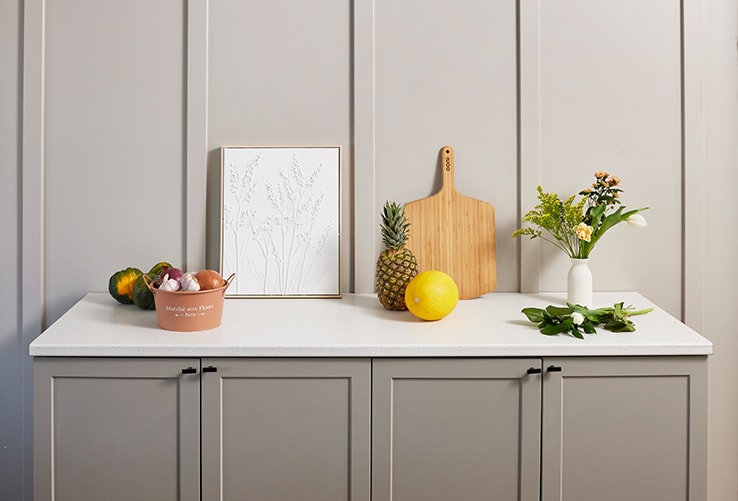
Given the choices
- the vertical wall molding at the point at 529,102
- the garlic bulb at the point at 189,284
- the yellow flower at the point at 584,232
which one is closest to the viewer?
the garlic bulb at the point at 189,284

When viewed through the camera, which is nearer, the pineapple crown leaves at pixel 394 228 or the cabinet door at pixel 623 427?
the cabinet door at pixel 623 427

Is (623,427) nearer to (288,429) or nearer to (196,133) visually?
(288,429)

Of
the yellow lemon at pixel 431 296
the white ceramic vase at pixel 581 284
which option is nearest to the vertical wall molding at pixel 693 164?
the white ceramic vase at pixel 581 284

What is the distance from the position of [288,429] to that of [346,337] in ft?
1.04

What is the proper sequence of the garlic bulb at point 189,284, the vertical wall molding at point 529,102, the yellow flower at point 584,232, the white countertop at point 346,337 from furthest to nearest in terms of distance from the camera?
the vertical wall molding at point 529,102, the yellow flower at point 584,232, the garlic bulb at point 189,284, the white countertop at point 346,337

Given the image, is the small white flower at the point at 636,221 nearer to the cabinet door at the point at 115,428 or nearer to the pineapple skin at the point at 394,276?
the pineapple skin at the point at 394,276

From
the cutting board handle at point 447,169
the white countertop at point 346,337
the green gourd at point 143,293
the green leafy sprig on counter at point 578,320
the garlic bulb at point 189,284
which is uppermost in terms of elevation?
the cutting board handle at point 447,169

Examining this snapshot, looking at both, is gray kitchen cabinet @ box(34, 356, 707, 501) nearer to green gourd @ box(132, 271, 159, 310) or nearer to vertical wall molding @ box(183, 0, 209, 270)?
green gourd @ box(132, 271, 159, 310)

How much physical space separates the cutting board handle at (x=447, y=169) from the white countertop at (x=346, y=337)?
0.49m

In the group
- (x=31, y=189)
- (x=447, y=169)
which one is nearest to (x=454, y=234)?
(x=447, y=169)

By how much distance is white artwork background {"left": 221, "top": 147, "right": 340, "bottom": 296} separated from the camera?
243 cm

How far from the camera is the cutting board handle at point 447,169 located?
2428mm

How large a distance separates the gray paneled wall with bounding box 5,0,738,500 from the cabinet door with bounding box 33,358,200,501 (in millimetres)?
679

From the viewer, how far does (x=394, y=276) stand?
2182mm
